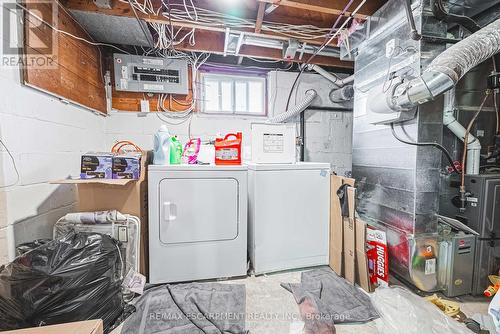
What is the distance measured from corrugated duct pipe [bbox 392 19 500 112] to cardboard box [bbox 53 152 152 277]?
2196 mm

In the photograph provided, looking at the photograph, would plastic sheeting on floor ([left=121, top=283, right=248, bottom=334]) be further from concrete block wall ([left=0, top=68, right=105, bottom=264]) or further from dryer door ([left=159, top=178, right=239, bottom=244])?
concrete block wall ([left=0, top=68, right=105, bottom=264])

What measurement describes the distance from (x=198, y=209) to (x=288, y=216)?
84 cm

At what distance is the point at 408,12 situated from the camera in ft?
5.43

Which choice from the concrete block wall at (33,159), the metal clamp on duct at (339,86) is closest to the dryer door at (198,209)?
the concrete block wall at (33,159)

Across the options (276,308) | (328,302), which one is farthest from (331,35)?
(276,308)

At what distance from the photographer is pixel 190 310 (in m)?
1.54

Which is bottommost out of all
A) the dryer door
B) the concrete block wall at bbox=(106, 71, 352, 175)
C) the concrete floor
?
the concrete floor

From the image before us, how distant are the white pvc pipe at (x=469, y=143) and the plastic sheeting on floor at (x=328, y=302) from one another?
4.75ft

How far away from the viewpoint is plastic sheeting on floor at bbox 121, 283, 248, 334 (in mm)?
1379

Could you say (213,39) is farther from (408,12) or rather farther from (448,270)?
(448,270)

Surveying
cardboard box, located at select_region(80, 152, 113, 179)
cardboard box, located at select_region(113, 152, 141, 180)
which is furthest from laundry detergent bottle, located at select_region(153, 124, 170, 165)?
cardboard box, located at select_region(80, 152, 113, 179)

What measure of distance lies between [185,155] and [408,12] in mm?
2278

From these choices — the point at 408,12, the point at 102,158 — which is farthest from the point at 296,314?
the point at 408,12

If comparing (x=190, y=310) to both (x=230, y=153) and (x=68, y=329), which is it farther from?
Result: (x=230, y=153)
